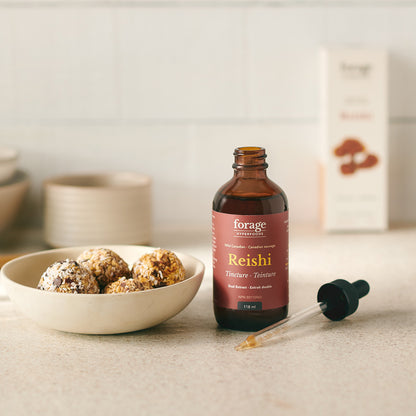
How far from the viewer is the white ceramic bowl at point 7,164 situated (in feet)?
4.30

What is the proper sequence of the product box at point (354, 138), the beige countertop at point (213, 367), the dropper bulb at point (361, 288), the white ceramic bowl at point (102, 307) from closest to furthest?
the beige countertop at point (213, 367) < the white ceramic bowl at point (102, 307) < the dropper bulb at point (361, 288) < the product box at point (354, 138)

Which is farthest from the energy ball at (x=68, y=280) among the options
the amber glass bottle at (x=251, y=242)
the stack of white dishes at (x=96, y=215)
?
the stack of white dishes at (x=96, y=215)

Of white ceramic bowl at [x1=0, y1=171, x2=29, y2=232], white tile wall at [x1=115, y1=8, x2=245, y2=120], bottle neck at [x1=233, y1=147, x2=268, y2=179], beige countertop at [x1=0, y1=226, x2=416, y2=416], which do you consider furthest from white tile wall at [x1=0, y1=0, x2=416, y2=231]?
bottle neck at [x1=233, y1=147, x2=268, y2=179]

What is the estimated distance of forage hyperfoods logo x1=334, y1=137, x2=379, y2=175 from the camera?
56.4 inches

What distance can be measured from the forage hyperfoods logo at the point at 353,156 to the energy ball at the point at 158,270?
679 millimetres

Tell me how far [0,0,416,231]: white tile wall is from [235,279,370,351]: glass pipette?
25.0 inches

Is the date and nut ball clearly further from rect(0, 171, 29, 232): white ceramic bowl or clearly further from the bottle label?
rect(0, 171, 29, 232): white ceramic bowl

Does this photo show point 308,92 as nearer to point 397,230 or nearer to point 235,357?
point 397,230

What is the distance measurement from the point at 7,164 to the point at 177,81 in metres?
0.42

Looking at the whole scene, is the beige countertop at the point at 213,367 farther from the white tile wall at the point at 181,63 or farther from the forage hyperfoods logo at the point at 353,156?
the white tile wall at the point at 181,63

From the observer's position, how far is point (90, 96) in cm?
149

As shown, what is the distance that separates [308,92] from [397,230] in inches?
14.3

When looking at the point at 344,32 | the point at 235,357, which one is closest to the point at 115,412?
the point at 235,357

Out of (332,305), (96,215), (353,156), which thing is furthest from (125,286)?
(353,156)
